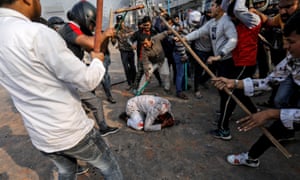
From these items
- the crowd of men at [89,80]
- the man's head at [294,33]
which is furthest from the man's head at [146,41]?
the man's head at [294,33]

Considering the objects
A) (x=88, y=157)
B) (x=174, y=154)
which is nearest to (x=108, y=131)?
(x=174, y=154)

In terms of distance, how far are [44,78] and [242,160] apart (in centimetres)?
206

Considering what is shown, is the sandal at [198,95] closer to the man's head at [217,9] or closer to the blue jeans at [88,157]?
the man's head at [217,9]

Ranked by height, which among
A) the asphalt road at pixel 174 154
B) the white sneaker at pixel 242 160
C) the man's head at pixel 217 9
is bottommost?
the asphalt road at pixel 174 154

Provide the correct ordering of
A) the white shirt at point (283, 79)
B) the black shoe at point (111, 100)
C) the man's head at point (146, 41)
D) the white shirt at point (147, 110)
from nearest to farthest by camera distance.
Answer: the white shirt at point (283, 79)
the white shirt at point (147, 110)
the man's head at point (146, 41)
the black shoe at point (111, 100)

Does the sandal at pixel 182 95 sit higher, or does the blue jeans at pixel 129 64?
the blue jeans at pixel 129 64

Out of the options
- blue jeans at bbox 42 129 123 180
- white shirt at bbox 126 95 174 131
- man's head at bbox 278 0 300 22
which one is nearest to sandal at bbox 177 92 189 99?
white shirt at bbox 126 95 174 131

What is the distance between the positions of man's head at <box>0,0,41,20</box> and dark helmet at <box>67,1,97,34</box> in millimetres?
892

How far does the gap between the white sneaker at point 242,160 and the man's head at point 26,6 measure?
2241 mm

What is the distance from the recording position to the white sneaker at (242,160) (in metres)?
1.96

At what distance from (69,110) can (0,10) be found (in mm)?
610

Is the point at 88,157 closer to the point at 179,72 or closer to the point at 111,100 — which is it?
the point at 111,100

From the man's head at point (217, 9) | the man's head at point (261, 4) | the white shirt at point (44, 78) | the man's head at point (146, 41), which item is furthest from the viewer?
the man's head at point (146, 41)

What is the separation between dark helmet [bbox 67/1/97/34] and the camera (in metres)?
1.89
